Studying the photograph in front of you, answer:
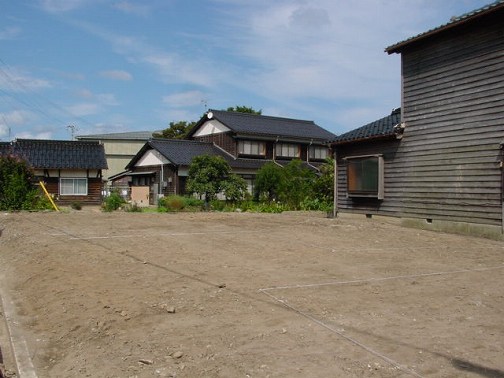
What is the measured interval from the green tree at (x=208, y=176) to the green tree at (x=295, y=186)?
3.37 metres

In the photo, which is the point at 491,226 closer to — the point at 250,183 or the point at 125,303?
the point at 125,303

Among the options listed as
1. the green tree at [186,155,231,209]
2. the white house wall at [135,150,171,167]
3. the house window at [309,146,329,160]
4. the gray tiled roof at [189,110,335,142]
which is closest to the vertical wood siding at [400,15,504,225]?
the green tree at [186,155,231,209]

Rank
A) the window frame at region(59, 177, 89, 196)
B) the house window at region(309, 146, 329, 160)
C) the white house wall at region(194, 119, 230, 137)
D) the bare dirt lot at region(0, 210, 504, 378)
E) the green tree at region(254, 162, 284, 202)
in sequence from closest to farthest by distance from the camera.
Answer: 1. the bare dirt lot at region(0, 210, 504, 378)
2. the green tree at region(254, 162, 284, 202)
3. the window frame at region(59, 177, 89, 196)
4. the white house wall at region(194, 119, 230, 137)
5. the house window at region(309, 146, 329, 160)

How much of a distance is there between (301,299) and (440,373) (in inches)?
80.4

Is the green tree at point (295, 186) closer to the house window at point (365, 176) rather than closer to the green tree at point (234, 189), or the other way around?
the green tree at point (234, 189)

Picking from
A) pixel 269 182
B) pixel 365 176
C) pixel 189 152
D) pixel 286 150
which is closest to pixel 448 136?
pixel 365 176

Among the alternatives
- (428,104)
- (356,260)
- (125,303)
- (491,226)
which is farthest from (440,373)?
(428,104)

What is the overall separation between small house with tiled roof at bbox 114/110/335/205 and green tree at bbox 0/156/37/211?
32.9 ft

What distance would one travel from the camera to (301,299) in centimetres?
534

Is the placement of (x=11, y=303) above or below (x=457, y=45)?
below

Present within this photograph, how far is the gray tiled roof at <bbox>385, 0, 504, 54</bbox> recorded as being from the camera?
10980 millimetres

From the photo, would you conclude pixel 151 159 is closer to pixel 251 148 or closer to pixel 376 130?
pixel 251 148

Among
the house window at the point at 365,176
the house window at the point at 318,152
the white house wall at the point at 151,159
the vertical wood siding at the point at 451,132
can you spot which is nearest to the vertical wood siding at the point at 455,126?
the vertical wood siding at the point at 451,132

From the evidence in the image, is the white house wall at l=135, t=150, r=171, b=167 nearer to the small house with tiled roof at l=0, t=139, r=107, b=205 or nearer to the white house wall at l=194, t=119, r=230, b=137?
the small house with tiled roof at l=0, t=139, r=107, b=205
